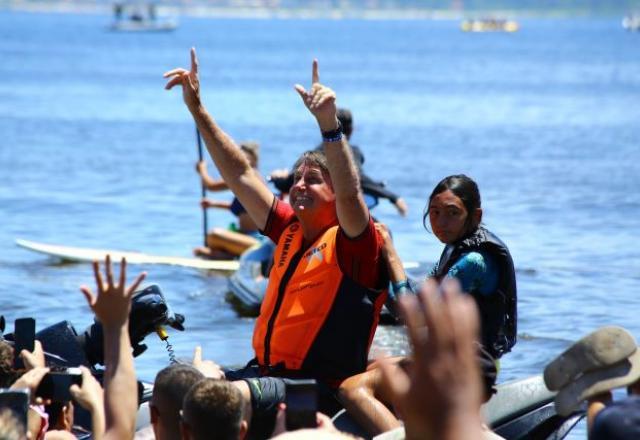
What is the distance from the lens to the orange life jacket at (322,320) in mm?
5566

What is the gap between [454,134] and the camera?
35.4 meters

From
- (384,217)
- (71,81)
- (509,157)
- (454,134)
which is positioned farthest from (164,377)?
(71,81)

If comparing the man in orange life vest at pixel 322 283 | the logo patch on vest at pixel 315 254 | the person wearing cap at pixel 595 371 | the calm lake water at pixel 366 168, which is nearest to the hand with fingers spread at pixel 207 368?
the man in orange life vest at pixel 322 283

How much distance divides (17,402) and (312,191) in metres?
1.87

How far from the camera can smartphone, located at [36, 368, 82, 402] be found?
15.1ft

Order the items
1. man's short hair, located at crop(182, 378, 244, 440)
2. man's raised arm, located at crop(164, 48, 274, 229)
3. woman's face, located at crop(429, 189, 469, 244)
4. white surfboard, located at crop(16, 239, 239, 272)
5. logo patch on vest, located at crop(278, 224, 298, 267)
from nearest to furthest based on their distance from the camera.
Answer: man's short hair, located at crop(182, 378, 244, 440) < woman's face, located at crop(429, 189, 469, 244) < logo patch on vest, located at crop(278, 224, 298, 267) < man's raised arm, located at crop(164, 48, 274, 229) < white surfboard, located at crop(16, 239, 239, 272)

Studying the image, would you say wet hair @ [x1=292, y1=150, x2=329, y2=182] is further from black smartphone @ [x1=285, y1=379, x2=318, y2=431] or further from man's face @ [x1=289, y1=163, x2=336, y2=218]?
black smartphone @ [x1=285, y1=379, x2=318, y2=431]

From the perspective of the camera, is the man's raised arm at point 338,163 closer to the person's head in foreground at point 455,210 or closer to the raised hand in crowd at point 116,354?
the person's head in foreground at point 455,210

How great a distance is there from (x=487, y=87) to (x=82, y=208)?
40942mm

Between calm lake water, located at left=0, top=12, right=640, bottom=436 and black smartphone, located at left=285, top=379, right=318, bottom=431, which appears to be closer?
black smartphone, located at left=285, top=379, right=318, bottom=431

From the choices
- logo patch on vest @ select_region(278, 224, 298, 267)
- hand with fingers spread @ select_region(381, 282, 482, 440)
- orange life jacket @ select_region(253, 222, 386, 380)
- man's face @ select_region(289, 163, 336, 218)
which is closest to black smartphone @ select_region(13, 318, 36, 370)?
orange life jacket @ select_region(253, 222, 386, 380)

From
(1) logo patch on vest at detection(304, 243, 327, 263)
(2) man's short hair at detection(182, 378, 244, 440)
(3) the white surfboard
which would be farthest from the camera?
(3) the white surfboard

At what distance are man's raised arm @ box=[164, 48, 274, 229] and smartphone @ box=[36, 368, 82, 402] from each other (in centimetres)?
161

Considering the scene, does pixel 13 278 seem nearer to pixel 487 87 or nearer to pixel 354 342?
pixel 354 342
